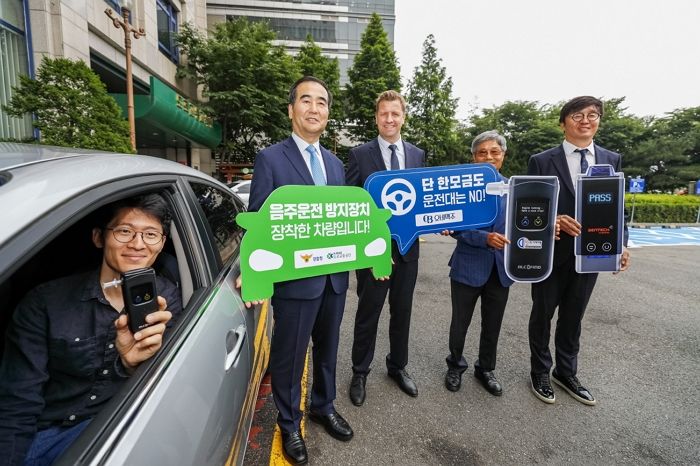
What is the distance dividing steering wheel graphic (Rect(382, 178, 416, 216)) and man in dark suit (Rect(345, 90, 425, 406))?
308 millimetres

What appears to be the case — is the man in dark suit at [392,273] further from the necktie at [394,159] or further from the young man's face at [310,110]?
the young man's face at [310,110]

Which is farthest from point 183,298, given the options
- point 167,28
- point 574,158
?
point 167,28

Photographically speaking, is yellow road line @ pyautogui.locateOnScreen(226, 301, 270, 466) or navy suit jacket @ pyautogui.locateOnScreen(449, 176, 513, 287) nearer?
yellow road line @ pyautogui.locateOnScreen(226, 301, 270, 466)

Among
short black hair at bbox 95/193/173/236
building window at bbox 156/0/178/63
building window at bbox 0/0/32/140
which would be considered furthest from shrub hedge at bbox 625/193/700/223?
building window at bbox 156/0/178/63

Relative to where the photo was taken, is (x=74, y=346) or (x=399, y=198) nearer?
(x=74, y=346)

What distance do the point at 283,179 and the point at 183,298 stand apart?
2.31ft

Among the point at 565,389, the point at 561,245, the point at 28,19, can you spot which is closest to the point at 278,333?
the point at 561,245

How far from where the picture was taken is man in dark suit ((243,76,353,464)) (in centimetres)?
171

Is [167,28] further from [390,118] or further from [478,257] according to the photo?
[478,257]

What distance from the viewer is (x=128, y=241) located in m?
1.11

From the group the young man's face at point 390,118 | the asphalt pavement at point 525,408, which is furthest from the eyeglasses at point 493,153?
the asphalt pavement at point 525,408

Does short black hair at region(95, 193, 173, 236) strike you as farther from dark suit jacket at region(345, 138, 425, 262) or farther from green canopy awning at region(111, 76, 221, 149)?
green canopy awning at region(111, 76, 221, 149)

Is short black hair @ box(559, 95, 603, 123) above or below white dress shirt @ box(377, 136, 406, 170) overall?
above

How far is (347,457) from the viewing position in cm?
190
